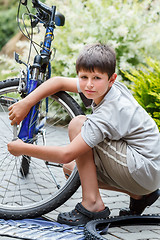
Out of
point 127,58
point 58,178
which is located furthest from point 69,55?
point 58,178

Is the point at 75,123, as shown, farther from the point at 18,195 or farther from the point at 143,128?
the point at 18,195

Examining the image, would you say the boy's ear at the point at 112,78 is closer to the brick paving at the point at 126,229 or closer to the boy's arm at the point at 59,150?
the boy's arm at the point at 59,150

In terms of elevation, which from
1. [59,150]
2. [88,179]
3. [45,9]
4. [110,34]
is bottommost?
[88,179]

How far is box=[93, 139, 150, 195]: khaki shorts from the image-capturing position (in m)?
2.23

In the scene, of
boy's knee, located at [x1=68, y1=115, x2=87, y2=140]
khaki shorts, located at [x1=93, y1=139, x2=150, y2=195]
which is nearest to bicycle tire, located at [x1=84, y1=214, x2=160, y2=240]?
khaki shorts, located at [x1=93, y1=139, x2=150, y2=195]

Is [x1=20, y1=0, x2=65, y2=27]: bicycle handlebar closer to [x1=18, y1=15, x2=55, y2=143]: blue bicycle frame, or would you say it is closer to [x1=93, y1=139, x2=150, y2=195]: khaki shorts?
[x1=18, y1=15, x2=55, y2=143]: blue bicycle frame

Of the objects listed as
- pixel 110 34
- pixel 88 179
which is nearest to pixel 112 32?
pixel 110 34

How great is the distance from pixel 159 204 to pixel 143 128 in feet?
2.62

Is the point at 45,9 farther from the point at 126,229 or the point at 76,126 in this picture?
the point at 126,229

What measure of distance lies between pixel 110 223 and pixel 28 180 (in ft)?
3.49

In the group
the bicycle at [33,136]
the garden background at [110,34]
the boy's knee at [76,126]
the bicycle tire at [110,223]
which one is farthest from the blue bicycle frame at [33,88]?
the garden background at [110,34]

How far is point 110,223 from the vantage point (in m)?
2.26

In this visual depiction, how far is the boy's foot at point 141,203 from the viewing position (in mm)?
2418

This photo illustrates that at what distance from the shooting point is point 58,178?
3.15m
